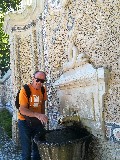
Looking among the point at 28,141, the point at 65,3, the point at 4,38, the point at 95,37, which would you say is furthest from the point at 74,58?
the point at 4,38

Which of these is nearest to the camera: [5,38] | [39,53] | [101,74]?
[101,74]

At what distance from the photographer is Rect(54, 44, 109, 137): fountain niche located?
390 cm

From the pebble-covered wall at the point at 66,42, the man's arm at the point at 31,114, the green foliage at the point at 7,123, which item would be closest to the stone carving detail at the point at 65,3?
the pebble-covered wall at the point at 66,42

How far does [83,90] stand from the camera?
422cm

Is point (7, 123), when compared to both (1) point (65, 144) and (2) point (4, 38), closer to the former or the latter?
(2) point (4, 38)

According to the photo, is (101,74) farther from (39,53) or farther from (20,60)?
(20,60)

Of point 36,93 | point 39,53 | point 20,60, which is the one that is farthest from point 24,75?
→ point 36,93

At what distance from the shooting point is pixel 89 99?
4094 millimetres

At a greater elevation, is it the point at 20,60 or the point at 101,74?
the point at 20,60

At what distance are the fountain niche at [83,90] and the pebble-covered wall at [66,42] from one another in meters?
0.07

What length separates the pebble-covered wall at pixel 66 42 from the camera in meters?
3.77

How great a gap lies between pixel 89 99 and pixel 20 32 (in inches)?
108

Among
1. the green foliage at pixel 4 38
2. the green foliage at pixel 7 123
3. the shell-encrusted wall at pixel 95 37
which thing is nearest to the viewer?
the shell-encrusted wall at pixel 95 37

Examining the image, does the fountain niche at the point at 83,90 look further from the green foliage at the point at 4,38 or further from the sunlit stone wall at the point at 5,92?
the green foliage at the point at 4,38
